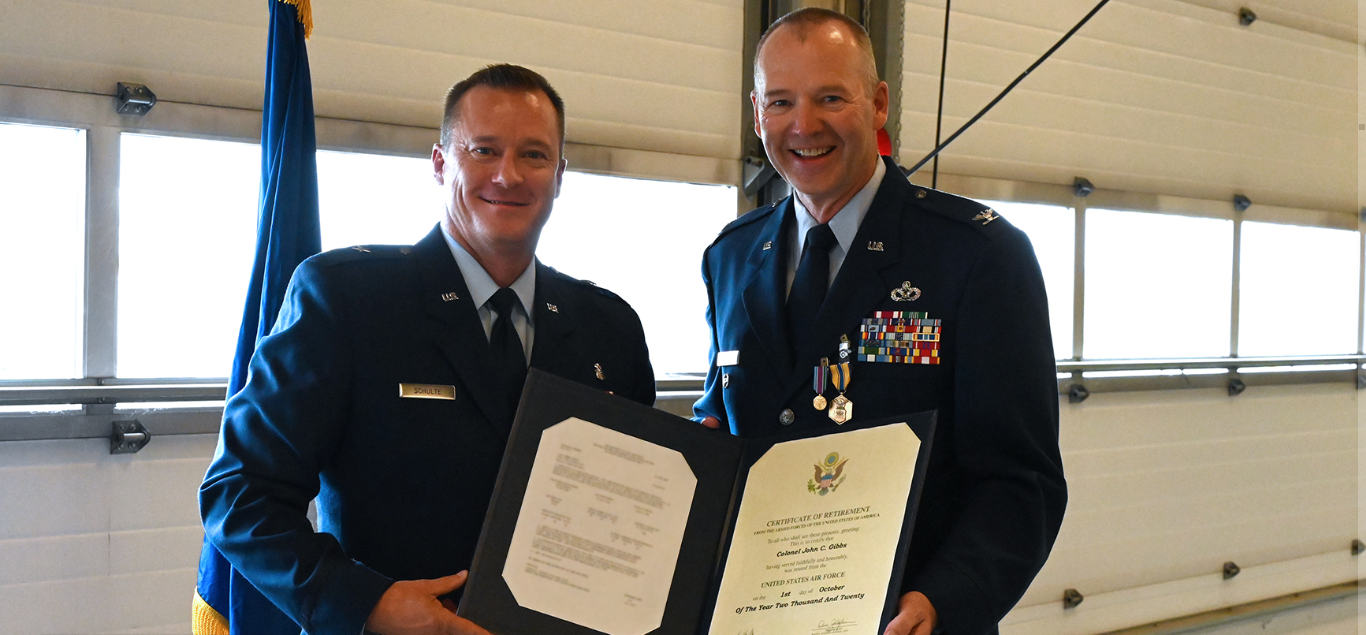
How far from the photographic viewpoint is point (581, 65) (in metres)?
4.37

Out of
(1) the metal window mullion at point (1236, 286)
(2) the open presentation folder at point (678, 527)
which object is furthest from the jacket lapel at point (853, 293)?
(1) the metal window mullion at point (1236, 286)

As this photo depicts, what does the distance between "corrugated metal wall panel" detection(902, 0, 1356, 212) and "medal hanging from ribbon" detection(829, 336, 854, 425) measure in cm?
364

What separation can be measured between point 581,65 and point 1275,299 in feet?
14.0

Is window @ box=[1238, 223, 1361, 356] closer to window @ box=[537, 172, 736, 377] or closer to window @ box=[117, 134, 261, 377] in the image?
window @ box=[537, 172, 736, 377]

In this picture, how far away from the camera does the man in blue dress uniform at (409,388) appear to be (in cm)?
148

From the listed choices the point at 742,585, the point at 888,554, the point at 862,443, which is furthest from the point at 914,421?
the point at 742,585

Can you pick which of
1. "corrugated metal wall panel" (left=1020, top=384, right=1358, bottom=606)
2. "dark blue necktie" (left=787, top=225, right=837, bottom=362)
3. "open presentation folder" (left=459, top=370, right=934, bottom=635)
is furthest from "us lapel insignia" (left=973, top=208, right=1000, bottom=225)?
"corrugated metal wall panel" (left=1020, top=384, right=1358, bottom=606)

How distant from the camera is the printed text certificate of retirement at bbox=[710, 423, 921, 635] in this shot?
4.78 feet

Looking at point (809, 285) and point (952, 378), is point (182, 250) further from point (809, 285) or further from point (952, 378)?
point (952, 378)

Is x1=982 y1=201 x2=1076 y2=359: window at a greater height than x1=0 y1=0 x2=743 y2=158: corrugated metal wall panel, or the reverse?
x1=0 y1=0 x2=743 y2=158: corrugated metal wall panel

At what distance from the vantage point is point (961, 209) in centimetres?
181

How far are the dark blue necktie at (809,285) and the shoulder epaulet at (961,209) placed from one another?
20 cm
